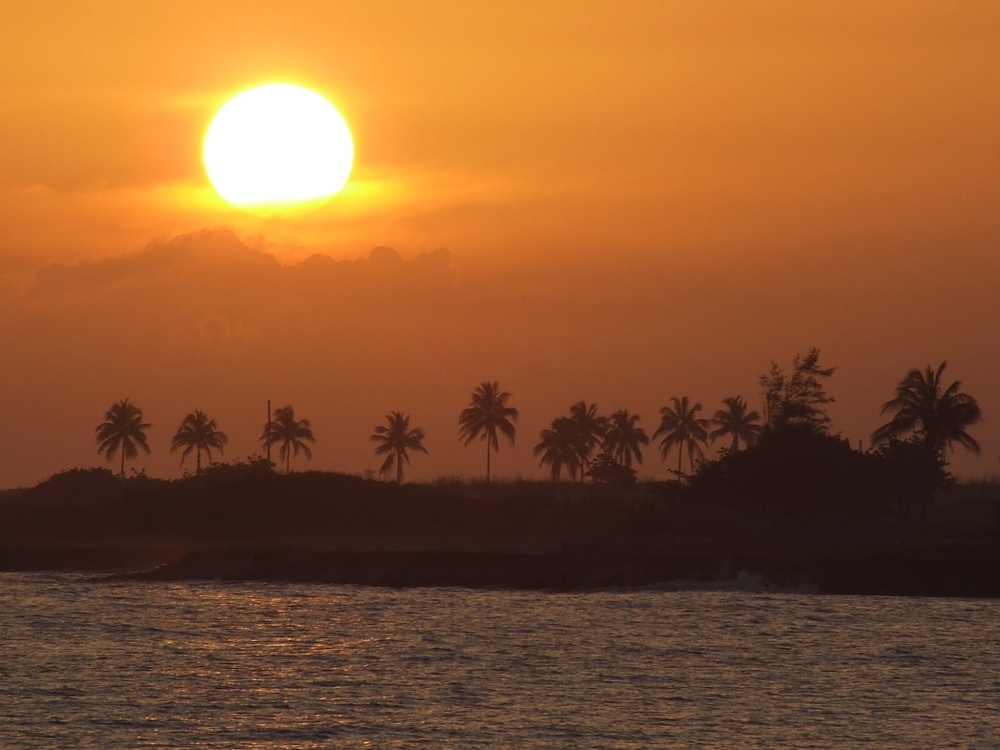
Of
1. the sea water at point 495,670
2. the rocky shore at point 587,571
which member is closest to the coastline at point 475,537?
the rocky shore at point 587,571

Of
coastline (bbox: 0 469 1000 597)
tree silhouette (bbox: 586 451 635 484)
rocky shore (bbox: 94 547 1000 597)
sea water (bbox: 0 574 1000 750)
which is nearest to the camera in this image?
sea water (bbox: 0 574 1000 750)

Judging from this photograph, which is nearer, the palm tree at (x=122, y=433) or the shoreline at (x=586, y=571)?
the shoreline at (x=586, y=571)

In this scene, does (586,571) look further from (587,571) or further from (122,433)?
(122,433)

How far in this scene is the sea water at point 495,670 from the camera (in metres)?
36.7

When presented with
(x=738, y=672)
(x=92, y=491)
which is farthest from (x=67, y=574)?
(x=738, y=672)

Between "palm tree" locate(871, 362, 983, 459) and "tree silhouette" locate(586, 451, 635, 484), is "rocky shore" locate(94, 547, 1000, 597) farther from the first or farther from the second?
"tree silhouette" locate(586, 451, 635, 484)

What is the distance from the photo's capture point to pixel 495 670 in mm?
47656

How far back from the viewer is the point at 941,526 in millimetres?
94500

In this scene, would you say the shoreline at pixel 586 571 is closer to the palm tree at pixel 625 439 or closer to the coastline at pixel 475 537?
the coastline at pixel 475 537

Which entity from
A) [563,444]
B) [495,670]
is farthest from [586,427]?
[495,670]

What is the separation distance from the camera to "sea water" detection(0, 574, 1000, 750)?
36.7 m

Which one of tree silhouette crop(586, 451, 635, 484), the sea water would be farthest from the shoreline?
tree silhouette crop(586, 451, 635, 484)

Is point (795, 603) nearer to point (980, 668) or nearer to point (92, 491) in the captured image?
point (980, 668)

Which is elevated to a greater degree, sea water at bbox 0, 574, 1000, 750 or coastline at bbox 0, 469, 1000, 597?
coastline at bbox 0, 469, 1000, 597
